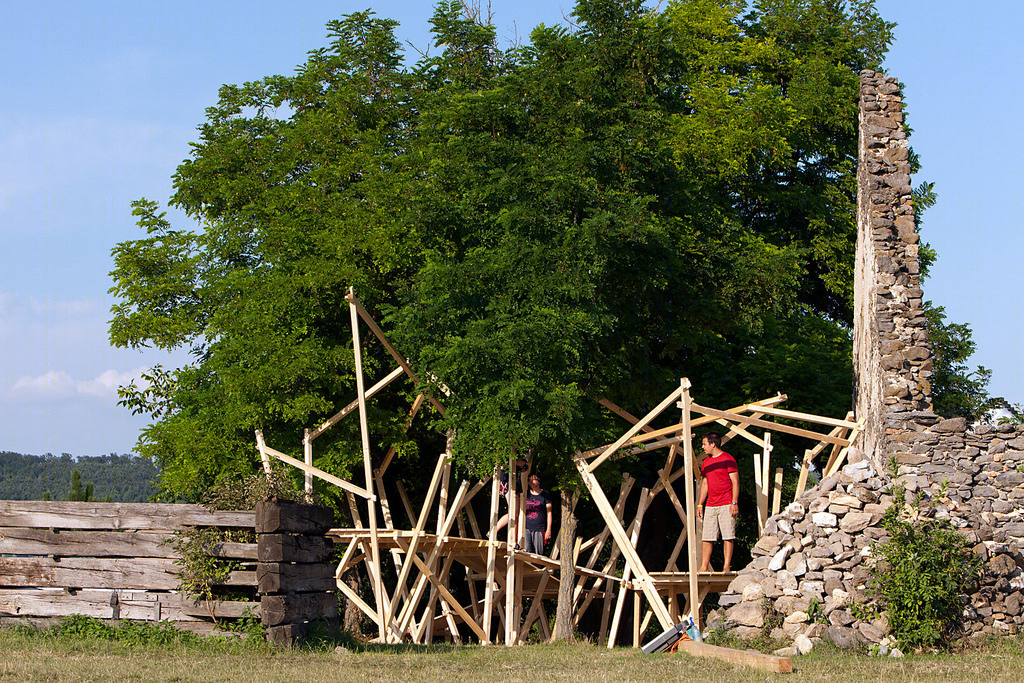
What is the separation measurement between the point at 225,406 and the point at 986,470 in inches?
453

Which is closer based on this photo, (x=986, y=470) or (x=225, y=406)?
(x=986, y=470)

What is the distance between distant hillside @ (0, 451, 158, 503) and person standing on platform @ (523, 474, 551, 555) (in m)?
76.0

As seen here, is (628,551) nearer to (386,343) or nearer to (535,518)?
(535,518)

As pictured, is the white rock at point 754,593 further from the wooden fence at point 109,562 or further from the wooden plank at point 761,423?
the wooden fence at point 109,562

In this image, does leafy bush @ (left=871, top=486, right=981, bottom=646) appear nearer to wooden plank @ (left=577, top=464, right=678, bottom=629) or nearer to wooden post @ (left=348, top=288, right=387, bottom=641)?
wooden plank @ (left=577, top=464, right=678, bottom=629)

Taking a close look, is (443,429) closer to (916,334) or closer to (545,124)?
(545,124)

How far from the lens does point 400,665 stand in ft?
33.9

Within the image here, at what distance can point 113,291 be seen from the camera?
69.9ft

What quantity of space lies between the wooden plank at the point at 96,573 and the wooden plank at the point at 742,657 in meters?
4.72

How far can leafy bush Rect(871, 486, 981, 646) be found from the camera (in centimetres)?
1201

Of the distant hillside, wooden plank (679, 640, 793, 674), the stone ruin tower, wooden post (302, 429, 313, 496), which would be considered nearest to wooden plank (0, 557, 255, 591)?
wooden plank (679, 640, 793, 674)

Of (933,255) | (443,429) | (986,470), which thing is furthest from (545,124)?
(933,255)

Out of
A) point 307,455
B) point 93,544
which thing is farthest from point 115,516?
point 307,455

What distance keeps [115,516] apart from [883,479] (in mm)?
8741
